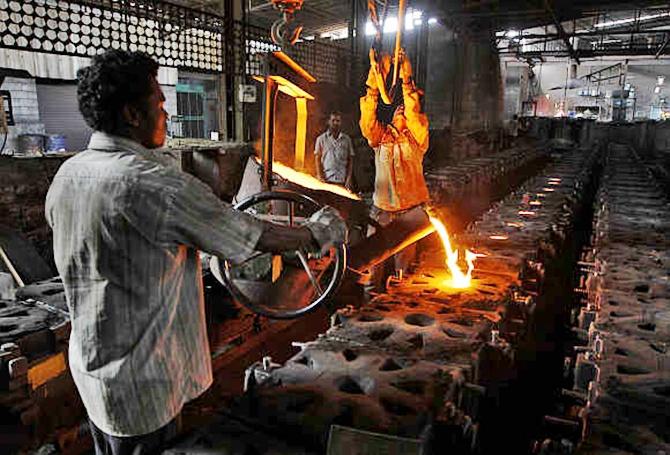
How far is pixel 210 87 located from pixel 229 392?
46.0 feet

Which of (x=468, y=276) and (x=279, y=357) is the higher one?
(x=468, y=276)

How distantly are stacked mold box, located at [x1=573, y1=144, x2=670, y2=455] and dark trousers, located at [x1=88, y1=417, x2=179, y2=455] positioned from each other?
1.57 metres

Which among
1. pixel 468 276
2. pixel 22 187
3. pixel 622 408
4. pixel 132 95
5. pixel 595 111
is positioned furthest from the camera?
pixel 595 111

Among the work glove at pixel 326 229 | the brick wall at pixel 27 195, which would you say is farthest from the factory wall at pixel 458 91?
the work glove at pixel 326 229

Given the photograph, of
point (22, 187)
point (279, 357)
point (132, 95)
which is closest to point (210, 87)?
point (22, 187)

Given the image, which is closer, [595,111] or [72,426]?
[72,426]

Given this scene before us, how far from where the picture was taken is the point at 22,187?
5.97m

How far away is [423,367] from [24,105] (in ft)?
39.5

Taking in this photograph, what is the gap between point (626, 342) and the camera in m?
3.02

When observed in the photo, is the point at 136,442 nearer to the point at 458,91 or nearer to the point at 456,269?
the point at 456,269

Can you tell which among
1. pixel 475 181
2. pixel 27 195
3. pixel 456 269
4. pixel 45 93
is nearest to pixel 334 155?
pixel 456 269

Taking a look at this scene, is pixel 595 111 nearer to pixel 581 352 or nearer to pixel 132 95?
pixel 581 352

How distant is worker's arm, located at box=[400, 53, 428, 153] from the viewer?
5664mm

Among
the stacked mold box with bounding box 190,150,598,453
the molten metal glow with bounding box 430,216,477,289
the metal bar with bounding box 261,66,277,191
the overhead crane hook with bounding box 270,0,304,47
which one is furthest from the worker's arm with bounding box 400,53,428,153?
the metal bar with bounding box 261,66,277,191
